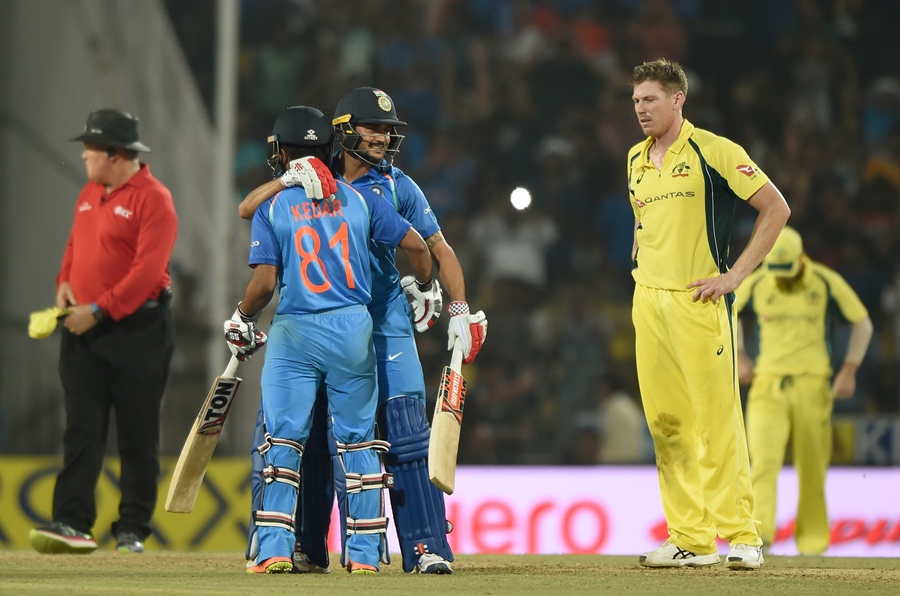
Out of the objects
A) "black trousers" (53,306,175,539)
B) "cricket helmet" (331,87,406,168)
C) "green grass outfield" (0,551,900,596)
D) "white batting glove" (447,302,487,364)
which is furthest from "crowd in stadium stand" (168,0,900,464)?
"cricket helmet" (331,87,406,168)

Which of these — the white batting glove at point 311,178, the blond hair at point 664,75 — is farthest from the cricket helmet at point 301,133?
the blond hair at point 664,75

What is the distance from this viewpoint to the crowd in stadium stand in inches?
499

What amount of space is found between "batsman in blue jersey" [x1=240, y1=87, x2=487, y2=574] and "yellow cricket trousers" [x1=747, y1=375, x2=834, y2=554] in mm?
3807

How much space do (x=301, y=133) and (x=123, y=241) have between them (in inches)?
77.2

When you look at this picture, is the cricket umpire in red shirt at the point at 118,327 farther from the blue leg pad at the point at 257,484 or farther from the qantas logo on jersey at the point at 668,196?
the qantas logo on jersey at the point at 668,196

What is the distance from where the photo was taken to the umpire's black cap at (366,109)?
5.71 meters

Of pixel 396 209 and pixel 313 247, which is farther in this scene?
pixel 396 209

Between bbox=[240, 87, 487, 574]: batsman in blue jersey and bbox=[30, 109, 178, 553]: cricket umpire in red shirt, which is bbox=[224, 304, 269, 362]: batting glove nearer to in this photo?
bbox=[240, 87, 487, 574]: batsman in blue jersey

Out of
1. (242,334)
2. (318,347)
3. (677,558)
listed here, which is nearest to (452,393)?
(318,347)

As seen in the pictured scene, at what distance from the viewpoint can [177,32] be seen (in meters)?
13.6

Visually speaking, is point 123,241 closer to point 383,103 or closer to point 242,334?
point 242,334

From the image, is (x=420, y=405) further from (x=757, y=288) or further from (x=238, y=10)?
(x=238, y=10)

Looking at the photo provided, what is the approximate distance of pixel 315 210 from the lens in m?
5.47

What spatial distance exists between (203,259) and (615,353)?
380 centimetres
